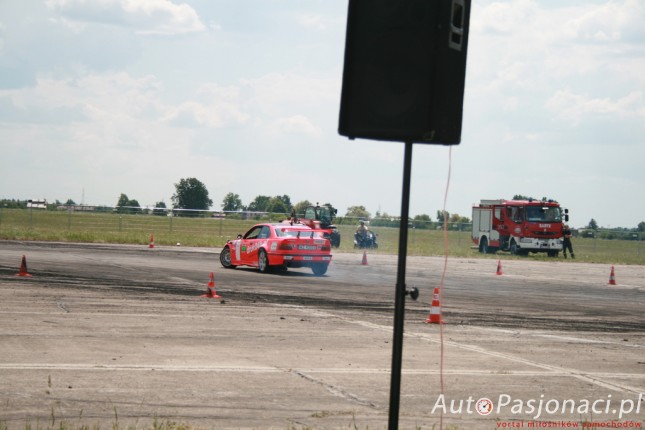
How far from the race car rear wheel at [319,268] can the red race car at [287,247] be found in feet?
0.14

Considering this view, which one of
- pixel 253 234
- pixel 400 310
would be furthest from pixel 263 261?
pixel 400 310

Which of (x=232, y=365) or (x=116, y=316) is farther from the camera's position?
(x=116, y=316)

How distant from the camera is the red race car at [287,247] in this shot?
2692cm

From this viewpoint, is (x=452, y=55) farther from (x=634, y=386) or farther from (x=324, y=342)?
Answer: (x=324, y=342)

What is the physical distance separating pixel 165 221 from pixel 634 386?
197 feet

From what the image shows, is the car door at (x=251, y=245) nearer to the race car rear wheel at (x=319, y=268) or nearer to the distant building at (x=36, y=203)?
the race car rear wheel at (x=319, y=268)

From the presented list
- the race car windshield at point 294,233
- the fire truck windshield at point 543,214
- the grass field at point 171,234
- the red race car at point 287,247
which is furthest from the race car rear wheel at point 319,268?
the fire truck windshield at point 543,214

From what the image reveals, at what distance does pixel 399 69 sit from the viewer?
5.38 m

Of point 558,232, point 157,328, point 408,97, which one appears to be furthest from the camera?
point 558,232

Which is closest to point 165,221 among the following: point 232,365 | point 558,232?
point 558,232

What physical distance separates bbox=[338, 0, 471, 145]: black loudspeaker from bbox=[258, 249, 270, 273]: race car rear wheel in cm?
2188

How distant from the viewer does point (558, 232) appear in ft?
163

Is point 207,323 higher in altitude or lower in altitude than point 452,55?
lower

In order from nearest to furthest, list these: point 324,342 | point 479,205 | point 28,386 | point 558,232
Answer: point 28,386 → point 324,342 → point 558,232 → point 479,205
